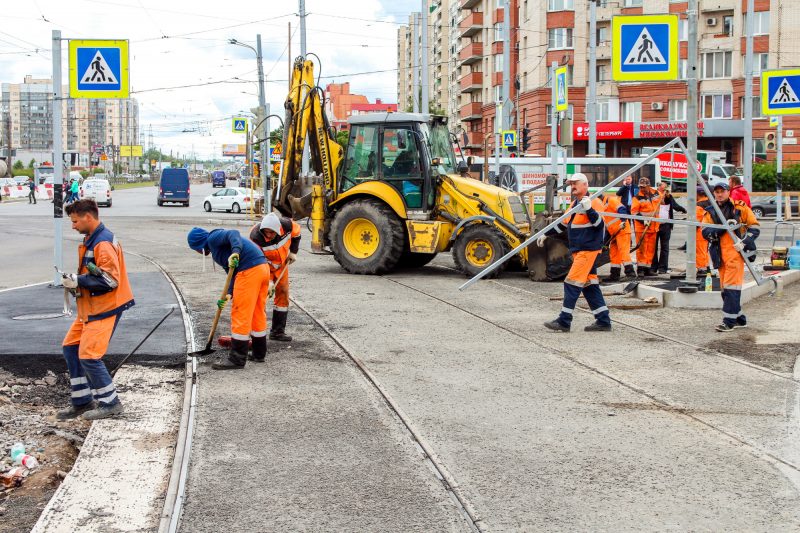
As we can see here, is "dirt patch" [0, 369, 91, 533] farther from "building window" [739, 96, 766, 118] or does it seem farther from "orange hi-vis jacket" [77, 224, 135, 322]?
"building window" [739, 96, 766, 118]

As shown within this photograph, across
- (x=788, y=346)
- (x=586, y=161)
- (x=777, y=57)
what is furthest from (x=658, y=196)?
(x=777, y=57)

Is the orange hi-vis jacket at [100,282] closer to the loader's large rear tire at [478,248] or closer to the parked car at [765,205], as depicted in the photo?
the loader's large rear tire at [478,248]

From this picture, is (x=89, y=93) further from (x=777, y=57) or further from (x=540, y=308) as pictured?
(x=777, y=57)

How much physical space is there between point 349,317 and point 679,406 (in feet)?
18.1

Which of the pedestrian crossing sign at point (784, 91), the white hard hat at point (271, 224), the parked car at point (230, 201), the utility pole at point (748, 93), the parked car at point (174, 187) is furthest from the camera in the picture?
the parked car at point (174, 187)

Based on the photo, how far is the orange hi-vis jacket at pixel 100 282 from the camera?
7.64 m

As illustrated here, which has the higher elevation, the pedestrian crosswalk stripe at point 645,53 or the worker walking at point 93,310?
the pedestrian crosswalk stripe at point 645,53

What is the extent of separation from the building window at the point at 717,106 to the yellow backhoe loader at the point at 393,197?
4582cm

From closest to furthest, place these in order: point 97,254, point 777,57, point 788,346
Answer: point 97,254 < point 788,346 < point 777,57

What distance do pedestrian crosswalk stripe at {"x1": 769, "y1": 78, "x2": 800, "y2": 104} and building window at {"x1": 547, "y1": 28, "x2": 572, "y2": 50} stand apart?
4324cm

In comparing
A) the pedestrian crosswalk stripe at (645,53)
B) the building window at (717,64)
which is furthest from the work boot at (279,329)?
the building window at (717,64)

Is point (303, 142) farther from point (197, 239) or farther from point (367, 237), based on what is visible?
point (197, 239)

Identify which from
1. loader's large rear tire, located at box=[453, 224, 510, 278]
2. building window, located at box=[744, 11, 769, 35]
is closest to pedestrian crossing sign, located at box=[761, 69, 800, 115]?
loader's large rear tire, located at box=[453, 224, 510, 278]

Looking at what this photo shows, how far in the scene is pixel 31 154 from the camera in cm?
16675
